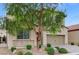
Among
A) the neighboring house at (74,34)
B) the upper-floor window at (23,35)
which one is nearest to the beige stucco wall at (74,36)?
the neighboring house at (74,34)

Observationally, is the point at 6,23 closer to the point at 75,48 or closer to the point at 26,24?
the point at 26,24

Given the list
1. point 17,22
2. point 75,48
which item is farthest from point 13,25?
point 75,48

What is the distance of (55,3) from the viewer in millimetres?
12094

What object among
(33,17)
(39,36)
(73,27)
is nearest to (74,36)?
(73,27)

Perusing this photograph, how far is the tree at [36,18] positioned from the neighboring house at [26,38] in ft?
0.19

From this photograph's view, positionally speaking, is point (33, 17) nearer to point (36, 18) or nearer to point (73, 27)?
point (36, 18)

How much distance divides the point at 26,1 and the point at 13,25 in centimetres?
37

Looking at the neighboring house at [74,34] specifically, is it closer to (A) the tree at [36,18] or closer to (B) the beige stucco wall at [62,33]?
(B) the beige stucco wall at [62,33]

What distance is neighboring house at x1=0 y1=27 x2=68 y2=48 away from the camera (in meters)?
12.1

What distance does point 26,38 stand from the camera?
12133 mm

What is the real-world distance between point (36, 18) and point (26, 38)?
306 mm

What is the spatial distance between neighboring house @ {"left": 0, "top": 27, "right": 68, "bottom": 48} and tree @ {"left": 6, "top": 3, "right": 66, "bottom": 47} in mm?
57

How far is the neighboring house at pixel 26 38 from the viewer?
476 inches
